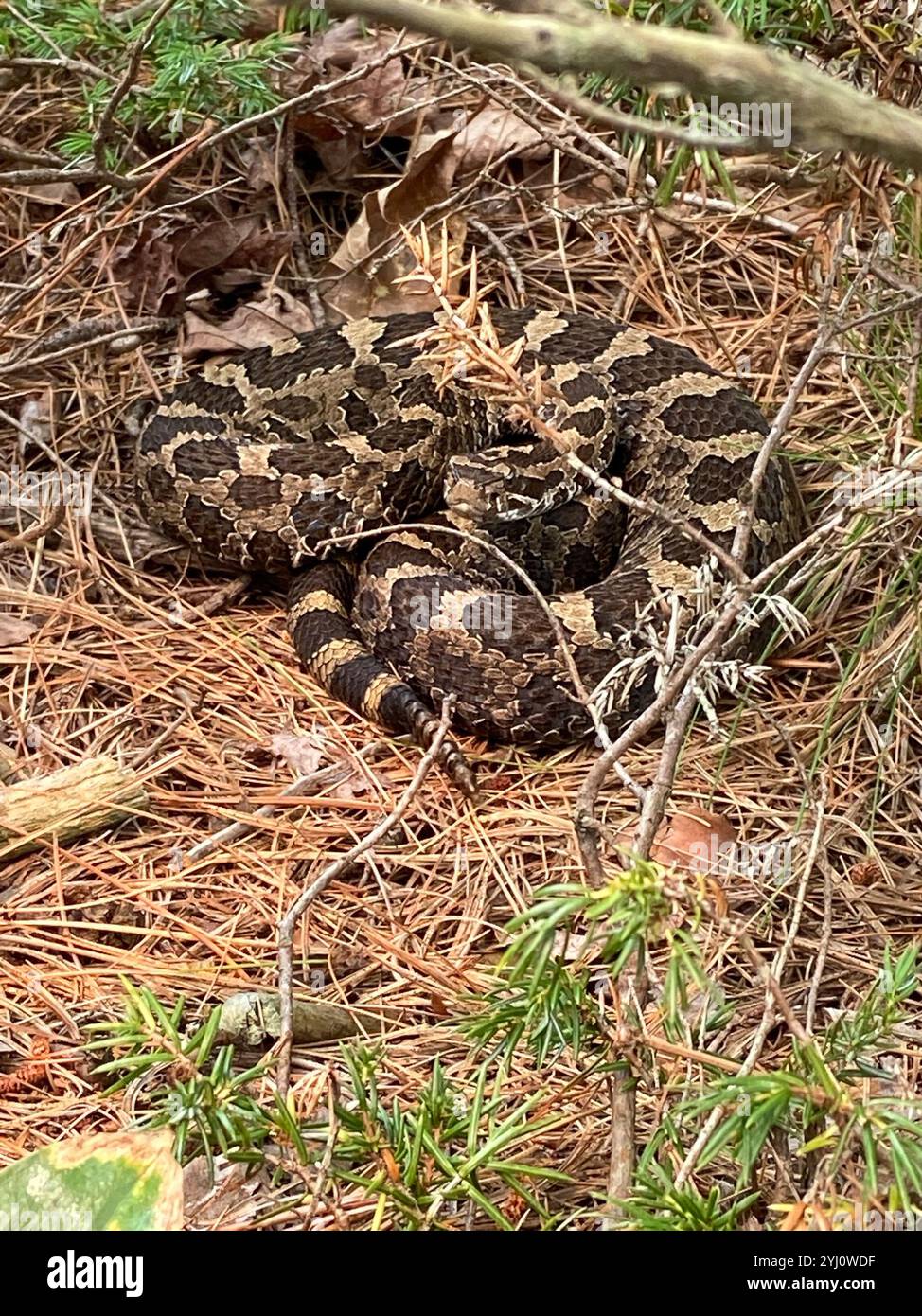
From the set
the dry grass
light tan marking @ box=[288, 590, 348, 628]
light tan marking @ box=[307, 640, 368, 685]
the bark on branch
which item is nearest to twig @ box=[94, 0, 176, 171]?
the dry grass

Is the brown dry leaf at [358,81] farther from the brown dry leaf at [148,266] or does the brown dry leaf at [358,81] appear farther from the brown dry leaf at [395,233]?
the brown dry leaf at [148,266]

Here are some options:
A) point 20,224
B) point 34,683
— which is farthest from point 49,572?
point 20,224

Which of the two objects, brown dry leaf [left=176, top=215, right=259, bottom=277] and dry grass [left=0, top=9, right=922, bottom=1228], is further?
brown dry leaf [left=176, top=215, right=259, bottom=277]

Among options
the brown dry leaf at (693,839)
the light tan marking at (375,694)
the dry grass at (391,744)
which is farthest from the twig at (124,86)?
the brown dry leaf at (693,839)

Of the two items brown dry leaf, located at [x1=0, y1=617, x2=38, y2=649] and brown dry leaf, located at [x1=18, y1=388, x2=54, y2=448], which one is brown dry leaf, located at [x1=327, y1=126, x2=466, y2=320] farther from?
brown dry leaf, located at [x1=0, y1=617, x2=38, y2=649]

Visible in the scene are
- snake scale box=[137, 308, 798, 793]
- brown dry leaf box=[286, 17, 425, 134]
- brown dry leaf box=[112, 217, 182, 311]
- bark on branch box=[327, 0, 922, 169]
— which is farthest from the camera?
brown dry leaf box=[286, 17, 425, 134]

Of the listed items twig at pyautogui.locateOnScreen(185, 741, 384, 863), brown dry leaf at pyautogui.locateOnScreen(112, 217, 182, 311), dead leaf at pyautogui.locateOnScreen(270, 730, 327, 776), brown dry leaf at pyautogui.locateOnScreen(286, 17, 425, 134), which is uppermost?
brown dry leaf at pyautogui.locateOnScreen(286, 17, 425, 134)
